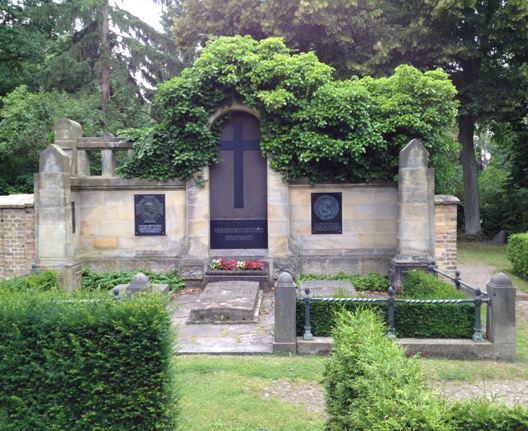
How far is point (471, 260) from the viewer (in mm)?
19719

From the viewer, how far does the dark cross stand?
557 inches

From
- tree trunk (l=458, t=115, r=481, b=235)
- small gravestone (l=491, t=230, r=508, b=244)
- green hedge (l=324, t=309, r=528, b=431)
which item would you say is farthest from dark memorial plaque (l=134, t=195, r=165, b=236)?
small gravestone (l=491, t=230, r=508, b=244)

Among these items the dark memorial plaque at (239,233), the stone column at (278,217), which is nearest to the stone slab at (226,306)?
the stone column at (278,217)

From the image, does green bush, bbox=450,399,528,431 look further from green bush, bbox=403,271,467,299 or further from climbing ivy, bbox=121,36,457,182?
climbing ivy, bbox=121,36,457,182

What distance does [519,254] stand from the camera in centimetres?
1595

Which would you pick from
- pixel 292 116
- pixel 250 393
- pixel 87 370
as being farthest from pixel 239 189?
pixel 87 370

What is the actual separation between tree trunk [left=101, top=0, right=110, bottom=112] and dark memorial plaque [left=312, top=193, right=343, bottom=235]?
16.3 m

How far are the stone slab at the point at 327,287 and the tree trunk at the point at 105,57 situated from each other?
59.1 ft

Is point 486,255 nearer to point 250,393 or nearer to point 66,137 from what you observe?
point 66,137

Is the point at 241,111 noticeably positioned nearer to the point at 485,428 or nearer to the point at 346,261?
the point at 346,261

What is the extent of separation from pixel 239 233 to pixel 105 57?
16860 mm

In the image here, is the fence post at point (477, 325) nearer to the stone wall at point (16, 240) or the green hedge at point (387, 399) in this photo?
the green hedge at point (387, 399)

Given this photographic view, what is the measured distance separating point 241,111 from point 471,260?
11.1 m

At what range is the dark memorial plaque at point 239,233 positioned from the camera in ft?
46.3
